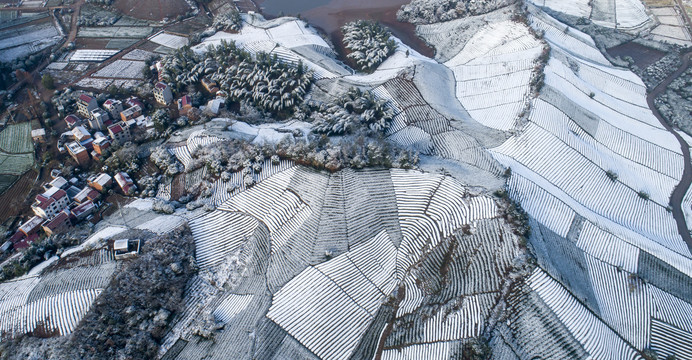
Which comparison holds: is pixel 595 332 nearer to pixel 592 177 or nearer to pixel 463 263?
pixel 463 263

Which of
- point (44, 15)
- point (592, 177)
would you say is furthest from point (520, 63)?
point (44, 15)

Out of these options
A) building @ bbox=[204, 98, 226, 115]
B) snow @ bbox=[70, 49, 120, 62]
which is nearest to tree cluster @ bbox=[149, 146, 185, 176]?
building @ bbox=[204, 98, 226, 115]

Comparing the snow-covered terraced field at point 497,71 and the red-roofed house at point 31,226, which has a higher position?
the snow-covered terraced field at point 497,71

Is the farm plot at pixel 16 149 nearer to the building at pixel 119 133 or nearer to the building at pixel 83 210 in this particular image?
the building at pixel 119 133

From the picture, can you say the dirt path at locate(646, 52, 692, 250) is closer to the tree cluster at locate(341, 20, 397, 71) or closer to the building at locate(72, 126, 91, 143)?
the tree cluster at locate(341, 20, 397, 71)

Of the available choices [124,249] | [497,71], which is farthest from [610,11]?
[124,249]

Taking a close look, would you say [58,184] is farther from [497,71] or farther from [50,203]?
[497,71]

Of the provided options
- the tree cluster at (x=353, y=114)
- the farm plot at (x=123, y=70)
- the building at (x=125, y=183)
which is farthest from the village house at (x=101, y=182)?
the farm plot at (x=123, y=70)
